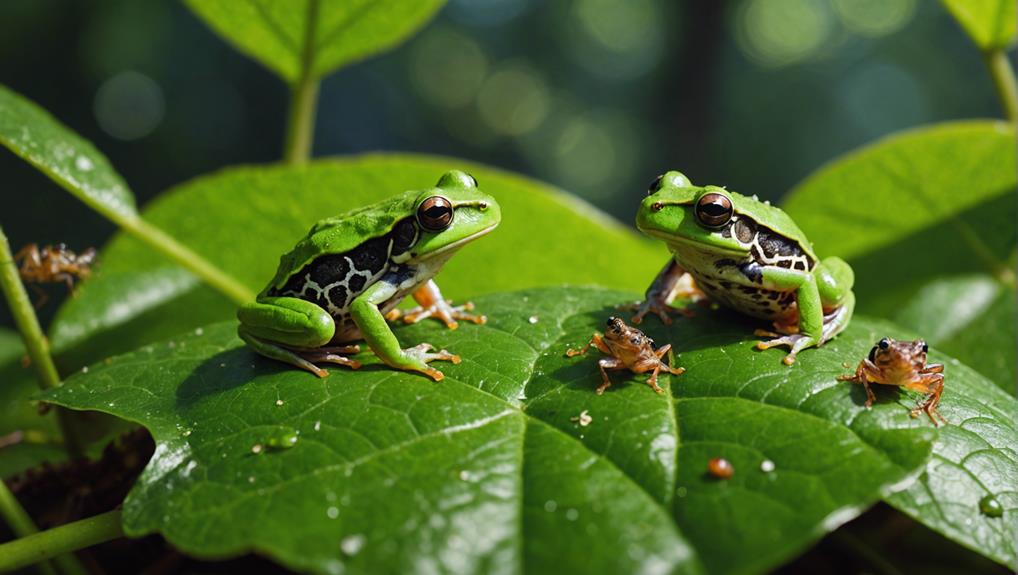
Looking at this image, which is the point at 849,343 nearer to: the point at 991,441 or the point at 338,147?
the point at 991,441

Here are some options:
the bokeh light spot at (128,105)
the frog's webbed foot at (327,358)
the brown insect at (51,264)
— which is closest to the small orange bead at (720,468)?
the frog's webbed foot at (327,358)

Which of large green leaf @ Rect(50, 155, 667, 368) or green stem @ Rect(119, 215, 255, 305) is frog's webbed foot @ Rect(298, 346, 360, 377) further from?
large green leaf @ Rect(50, 155, 667, 368)

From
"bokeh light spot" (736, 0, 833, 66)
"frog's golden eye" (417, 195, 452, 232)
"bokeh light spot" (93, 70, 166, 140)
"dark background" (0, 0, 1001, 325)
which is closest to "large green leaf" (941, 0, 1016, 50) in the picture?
"frog's golden eye" (417, 195, 452, 232)

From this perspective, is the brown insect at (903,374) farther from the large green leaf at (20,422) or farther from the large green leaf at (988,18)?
the large green leaf at (20,422)

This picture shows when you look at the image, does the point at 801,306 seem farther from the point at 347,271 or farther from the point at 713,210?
the point at 347,271

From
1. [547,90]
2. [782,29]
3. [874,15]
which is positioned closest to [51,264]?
[782,29]

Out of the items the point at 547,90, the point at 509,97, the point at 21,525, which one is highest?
the point at 21,525

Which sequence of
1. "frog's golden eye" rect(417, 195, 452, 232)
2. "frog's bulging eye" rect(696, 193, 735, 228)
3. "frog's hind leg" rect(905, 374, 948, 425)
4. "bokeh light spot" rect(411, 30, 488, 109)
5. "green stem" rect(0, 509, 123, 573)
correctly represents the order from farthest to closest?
"bokeh light spot" rect(411, 30, 488, 109)
"frog's golden eye" rect(417, 195, 452, 232)
"frog's bulging eye" rect(696, 193, 735, 228)
"frog's hind leg" rect(905, 374, 948, 425)
"green stem" rect(0, 509, 123, 573)
